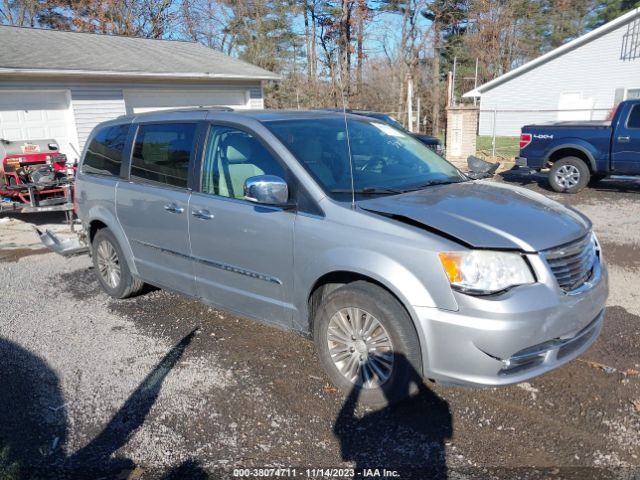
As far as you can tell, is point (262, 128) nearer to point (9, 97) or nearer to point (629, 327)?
point (629, 327)

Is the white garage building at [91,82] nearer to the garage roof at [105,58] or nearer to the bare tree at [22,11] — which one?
the garage roof at [105,58]

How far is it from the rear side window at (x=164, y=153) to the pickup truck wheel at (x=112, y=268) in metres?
0.87

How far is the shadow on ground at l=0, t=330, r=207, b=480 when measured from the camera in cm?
296

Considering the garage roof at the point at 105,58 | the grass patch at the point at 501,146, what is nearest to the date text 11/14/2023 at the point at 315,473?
the garage roof at the point at 105,58

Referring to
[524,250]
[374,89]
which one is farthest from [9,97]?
[374,89]

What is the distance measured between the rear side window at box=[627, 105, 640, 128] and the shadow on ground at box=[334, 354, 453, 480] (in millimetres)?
9489

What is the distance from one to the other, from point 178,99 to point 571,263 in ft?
46.0

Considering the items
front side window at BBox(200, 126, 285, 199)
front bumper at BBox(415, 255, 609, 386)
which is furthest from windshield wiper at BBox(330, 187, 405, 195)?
front bumper at BBox(415, 255, 609, 386)

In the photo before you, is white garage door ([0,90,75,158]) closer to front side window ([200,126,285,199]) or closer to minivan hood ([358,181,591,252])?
front side window ([200,126,285,199])

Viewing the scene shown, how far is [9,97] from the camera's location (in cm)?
1238

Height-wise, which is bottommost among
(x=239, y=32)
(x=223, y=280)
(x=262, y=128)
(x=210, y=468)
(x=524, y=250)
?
(x=210, y=468)

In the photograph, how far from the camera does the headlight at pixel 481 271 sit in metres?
2.89

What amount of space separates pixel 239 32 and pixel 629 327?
33.1 meters

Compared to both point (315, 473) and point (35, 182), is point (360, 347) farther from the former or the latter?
point (35, 182)
